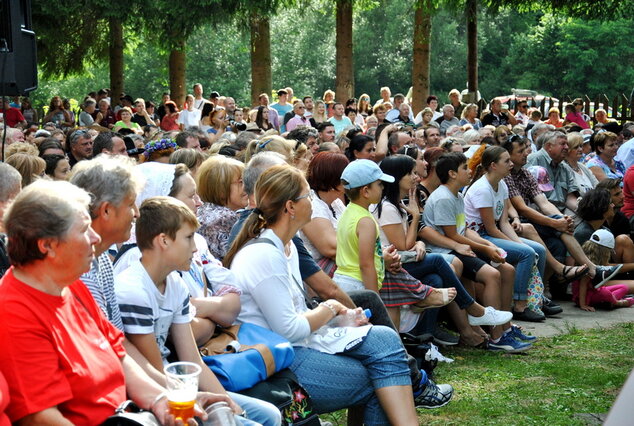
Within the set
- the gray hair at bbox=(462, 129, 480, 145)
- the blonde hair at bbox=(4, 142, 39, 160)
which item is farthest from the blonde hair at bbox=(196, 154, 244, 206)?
the gray hair at bbox=(462, 129, 480, 145)

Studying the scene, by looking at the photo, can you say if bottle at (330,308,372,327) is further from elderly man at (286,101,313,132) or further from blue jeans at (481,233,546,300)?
elderly man at (286,101,313,132)

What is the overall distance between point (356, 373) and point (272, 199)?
1.03m

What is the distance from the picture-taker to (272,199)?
188 inches

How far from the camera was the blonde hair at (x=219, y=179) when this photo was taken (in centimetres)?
610

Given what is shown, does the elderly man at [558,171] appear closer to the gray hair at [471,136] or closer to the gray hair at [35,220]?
the gray hair at [471,136]

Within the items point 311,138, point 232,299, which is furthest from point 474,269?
point 232,299

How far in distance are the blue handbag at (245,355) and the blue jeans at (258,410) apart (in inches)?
5.1

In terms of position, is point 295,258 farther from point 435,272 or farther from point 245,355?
point 435,272

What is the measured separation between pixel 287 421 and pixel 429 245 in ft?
13.6

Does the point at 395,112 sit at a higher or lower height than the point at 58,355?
lower

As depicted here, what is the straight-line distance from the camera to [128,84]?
2135 inches

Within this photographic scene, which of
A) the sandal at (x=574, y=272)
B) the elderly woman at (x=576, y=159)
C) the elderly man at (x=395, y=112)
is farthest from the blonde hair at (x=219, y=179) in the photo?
the elderly man at (x=395, y=112)

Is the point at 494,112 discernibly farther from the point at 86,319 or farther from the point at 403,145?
the point at 86,319

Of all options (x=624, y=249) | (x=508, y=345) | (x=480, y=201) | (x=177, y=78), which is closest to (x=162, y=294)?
(x=508, y=345)
